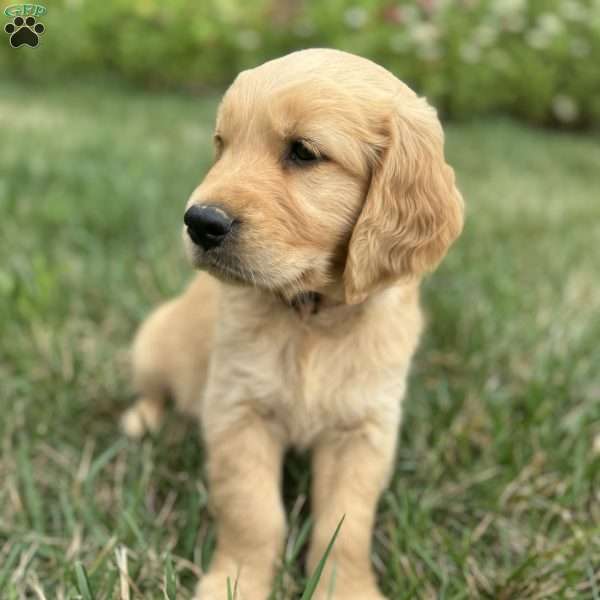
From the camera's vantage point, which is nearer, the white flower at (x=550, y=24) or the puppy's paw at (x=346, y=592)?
the puppy's paw at (x=346, y=592)

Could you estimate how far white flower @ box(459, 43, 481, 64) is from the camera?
761 cm

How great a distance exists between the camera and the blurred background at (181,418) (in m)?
1.95

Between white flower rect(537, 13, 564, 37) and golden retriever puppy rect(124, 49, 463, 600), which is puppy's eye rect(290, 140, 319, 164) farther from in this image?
white flower rect(537, 13, 564, 37)

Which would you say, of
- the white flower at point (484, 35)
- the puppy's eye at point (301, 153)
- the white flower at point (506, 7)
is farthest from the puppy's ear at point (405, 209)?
the white flower at point (506, 7)

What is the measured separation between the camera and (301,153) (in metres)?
1.72

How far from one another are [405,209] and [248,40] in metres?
6.46

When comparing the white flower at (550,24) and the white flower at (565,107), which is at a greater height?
the white flower at (550,24)

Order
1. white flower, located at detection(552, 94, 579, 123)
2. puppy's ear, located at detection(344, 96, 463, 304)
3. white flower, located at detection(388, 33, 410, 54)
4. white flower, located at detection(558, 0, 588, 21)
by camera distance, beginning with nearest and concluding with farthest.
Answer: puppy's ear, located at detection(344, 96, 463, 304) → white flower, located at detection(388, 33, 410, 54) → white flower, located at detection(558, 0, 588, 21) → white flower, located at detection(552, 94, 579, 123)

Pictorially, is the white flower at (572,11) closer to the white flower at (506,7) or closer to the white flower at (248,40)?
the white flower at (506,7)

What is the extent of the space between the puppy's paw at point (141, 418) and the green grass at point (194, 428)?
2.2 inches

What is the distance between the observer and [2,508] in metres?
2.12

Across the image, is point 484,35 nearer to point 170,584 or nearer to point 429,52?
point 429,52

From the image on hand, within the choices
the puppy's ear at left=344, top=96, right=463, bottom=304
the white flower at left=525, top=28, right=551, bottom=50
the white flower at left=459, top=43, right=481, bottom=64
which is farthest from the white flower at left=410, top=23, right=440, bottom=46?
the puppy's ear at left=344, top=96, right=463, bottom=304

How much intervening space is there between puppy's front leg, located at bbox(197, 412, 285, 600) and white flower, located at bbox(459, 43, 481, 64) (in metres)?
6.57
